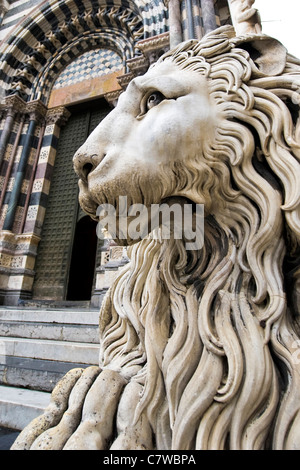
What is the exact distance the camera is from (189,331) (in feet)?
2.14

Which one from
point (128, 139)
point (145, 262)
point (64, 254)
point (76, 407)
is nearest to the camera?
point (76, 407)

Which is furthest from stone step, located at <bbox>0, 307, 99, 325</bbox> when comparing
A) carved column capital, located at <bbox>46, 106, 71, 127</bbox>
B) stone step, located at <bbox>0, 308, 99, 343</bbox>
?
carved column capital, located at <bbox>46, 106, 71, 127</bbox>

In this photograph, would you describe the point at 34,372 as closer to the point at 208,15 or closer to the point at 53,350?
the point at 53,350

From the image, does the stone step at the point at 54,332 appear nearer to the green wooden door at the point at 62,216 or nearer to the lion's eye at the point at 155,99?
the lion's eye at the point at 155,99

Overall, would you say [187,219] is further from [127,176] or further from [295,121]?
[295,121]

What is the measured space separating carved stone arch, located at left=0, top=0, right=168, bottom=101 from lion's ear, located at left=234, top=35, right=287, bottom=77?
18.6 ft

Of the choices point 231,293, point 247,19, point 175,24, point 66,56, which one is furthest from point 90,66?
point 231,293

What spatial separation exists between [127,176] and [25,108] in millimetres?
6132

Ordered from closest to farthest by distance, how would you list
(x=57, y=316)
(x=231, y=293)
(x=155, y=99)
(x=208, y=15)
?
(x=231, y=293) < (x=155, y=99) < (x=57, y=316) < (x=208, y=15)

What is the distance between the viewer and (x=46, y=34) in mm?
6254

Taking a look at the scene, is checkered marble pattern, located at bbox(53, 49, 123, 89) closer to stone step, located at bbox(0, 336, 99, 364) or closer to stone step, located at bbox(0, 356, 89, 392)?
stone step, located at bbox(0, 336, 99, 364)

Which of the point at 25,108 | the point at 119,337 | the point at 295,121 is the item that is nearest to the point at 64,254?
the point at 25,108

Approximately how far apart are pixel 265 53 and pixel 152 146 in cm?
45

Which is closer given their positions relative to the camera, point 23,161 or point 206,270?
point 206,270
